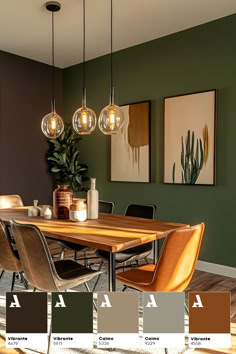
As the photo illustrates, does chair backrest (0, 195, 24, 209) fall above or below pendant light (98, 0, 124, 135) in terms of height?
below

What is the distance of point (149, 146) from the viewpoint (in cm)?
429

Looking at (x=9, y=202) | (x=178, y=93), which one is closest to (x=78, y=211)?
(x=9, y=202)

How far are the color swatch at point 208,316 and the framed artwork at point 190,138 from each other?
1.98 metres

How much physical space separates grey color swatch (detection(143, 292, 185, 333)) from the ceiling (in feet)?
9.29

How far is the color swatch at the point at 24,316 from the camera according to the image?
188 cm

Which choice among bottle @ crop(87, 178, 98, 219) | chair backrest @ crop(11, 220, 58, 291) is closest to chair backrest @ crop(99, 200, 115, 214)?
bottle @ crop(87, 178, 98, 219)

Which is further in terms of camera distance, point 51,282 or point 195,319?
point 51,282

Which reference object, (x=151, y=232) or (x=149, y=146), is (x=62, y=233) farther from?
(x=149, y=146)

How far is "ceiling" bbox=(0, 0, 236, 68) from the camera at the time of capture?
3.37 meters

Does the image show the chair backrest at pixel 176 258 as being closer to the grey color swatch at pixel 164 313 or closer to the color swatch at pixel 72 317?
the grey color swatch at pixel 164 313

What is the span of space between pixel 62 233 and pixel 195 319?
0.99 metres

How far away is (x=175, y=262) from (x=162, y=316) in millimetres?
309

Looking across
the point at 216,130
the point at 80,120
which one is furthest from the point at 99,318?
the point at 216,130

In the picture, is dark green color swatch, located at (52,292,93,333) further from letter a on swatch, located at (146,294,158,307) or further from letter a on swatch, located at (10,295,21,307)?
letter a on swatch, located at (146,294,158,307)
